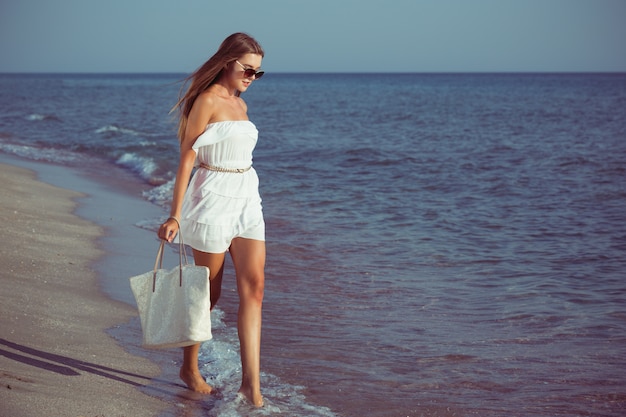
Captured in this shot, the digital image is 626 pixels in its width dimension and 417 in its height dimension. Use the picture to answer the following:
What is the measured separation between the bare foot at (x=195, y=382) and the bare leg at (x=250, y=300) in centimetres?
27

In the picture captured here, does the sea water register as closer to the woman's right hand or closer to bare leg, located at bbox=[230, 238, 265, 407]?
bare leg, located at bbox=[230, 238, 265, 407]

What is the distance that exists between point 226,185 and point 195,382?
3.55 feet

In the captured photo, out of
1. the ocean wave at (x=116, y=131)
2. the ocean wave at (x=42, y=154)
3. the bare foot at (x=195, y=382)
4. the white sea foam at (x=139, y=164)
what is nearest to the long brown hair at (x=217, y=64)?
the bare foot at (x=195, y=382)

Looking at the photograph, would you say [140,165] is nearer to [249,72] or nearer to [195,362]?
[195,362]

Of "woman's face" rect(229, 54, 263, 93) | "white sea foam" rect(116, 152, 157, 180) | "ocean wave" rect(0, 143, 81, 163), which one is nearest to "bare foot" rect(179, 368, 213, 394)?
"woman's face" rect(229, 54, 263, 93)

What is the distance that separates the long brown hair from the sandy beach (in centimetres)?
132

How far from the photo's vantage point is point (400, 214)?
10539 millimetres

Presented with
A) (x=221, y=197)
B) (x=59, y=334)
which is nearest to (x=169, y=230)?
(x=221, y=197)

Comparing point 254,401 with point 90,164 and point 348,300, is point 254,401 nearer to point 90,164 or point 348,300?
point 348,300

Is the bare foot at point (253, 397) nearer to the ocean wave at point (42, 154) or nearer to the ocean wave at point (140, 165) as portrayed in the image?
the ocean wave at point (140, 165)

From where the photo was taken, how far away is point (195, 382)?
157 inches

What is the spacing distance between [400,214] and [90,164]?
7.92 metres

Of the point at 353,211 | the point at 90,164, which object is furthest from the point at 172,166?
the point at 353,211

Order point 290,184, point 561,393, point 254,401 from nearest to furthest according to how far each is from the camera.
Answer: point 254,401 → point 561,393 → point 290,184
